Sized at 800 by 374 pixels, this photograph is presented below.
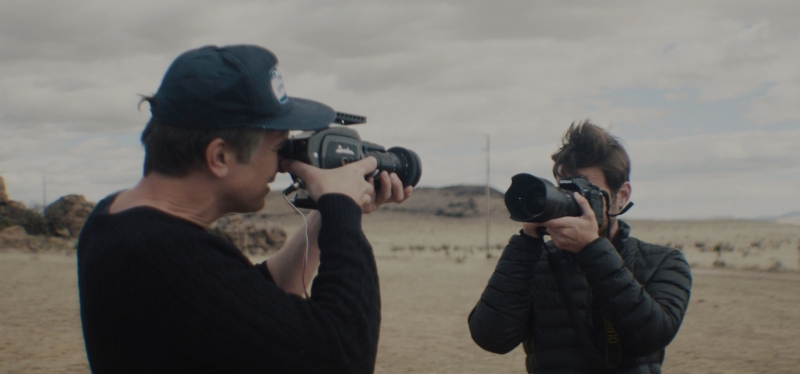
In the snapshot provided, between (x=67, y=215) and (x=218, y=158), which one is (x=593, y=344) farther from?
(x=67, y=215)

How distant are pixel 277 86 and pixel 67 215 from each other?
29.9 metres

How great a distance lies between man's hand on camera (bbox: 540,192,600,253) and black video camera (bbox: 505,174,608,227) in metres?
0.03

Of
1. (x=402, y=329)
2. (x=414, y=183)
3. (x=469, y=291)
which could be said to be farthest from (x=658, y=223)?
(x=414, y=183)

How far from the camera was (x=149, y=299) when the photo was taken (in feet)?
4.68

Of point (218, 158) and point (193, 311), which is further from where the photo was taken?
point (218, 158)

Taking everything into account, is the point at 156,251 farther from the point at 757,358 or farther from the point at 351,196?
the point at 757,358

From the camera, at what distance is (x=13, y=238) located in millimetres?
24203

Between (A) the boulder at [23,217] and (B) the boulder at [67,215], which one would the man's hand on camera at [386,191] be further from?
(B) the boulder at [67,215]

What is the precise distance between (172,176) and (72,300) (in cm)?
1228

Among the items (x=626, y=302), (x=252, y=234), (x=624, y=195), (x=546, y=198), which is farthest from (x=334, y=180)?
(x=252, y=234)

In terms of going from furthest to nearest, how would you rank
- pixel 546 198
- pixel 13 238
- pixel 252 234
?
pixel 252 234
pixel 13 238
pixel 546 198

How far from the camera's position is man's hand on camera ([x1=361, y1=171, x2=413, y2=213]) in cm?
211

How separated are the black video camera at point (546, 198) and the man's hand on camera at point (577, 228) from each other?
0.03 m

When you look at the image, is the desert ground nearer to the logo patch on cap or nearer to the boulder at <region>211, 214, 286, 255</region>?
the boulder at <region>211, 214, 286, 255</region>
